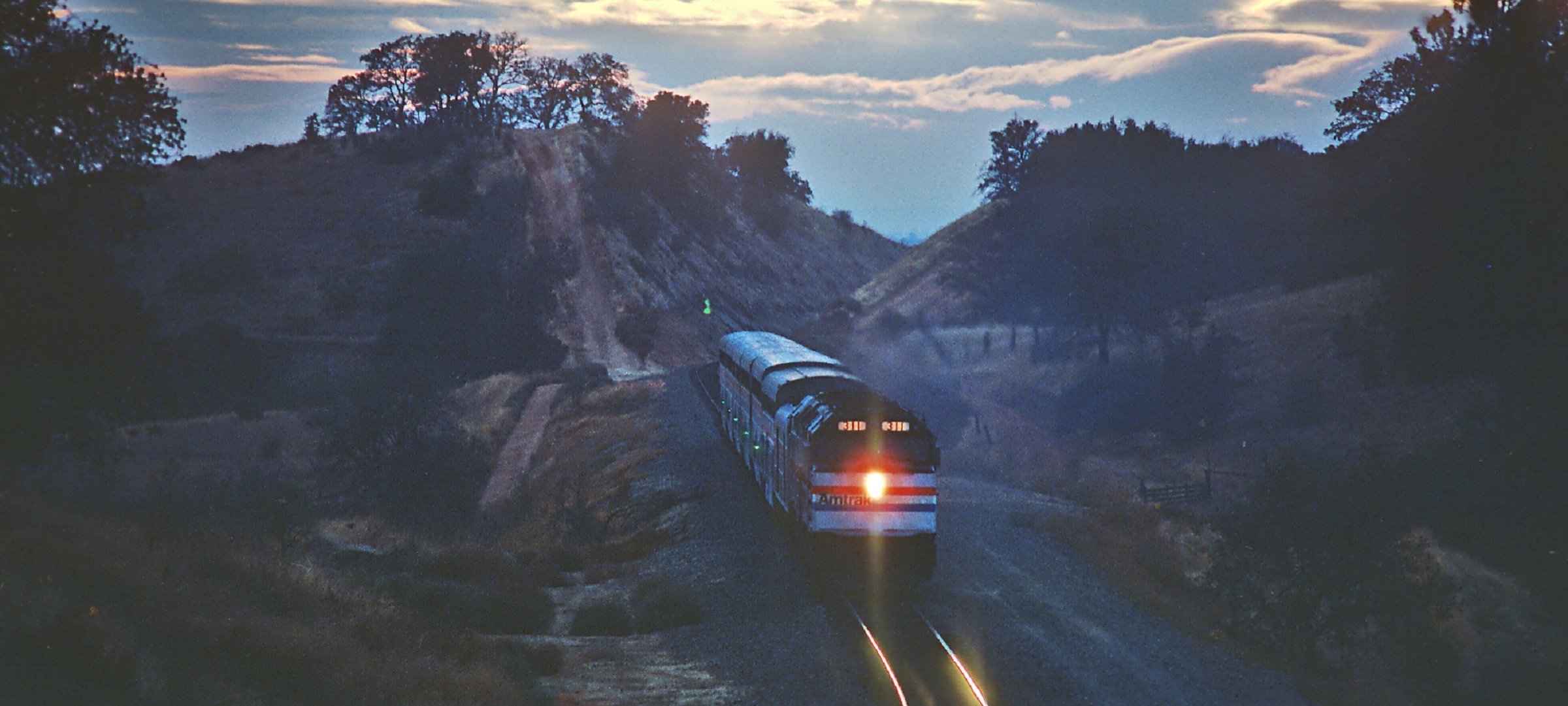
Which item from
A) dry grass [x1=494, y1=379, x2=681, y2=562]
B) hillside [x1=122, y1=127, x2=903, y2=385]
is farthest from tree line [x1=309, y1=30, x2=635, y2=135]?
dry grass [x1=494, y1=379, x2=681, y2=562]

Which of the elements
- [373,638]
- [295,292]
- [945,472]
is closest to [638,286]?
[295,292]

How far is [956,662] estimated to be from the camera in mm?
17359

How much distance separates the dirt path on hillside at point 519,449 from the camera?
4559 centimetres

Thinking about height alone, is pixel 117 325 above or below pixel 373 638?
above

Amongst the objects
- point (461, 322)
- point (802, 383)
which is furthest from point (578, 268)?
point (802, 383)

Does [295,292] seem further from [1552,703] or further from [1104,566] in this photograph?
[1552,703]

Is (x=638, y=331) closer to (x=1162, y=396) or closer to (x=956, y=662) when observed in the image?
(x=1162, y=396)

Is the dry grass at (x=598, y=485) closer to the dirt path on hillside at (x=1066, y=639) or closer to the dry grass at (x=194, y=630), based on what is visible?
the dirt path on hillside at (x=1066, y=639)

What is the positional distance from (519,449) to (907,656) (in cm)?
3741

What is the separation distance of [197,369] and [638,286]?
41.6 meters

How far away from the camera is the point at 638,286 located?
4050 inches

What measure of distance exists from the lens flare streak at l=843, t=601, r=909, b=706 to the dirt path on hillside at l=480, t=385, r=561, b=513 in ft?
79.4

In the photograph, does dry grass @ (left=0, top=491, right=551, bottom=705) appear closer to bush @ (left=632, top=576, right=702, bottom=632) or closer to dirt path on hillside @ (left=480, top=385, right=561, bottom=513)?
bush @ (left=632, top=576, right=702, bottom=632)

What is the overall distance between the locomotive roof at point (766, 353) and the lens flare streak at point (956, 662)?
10057mm
